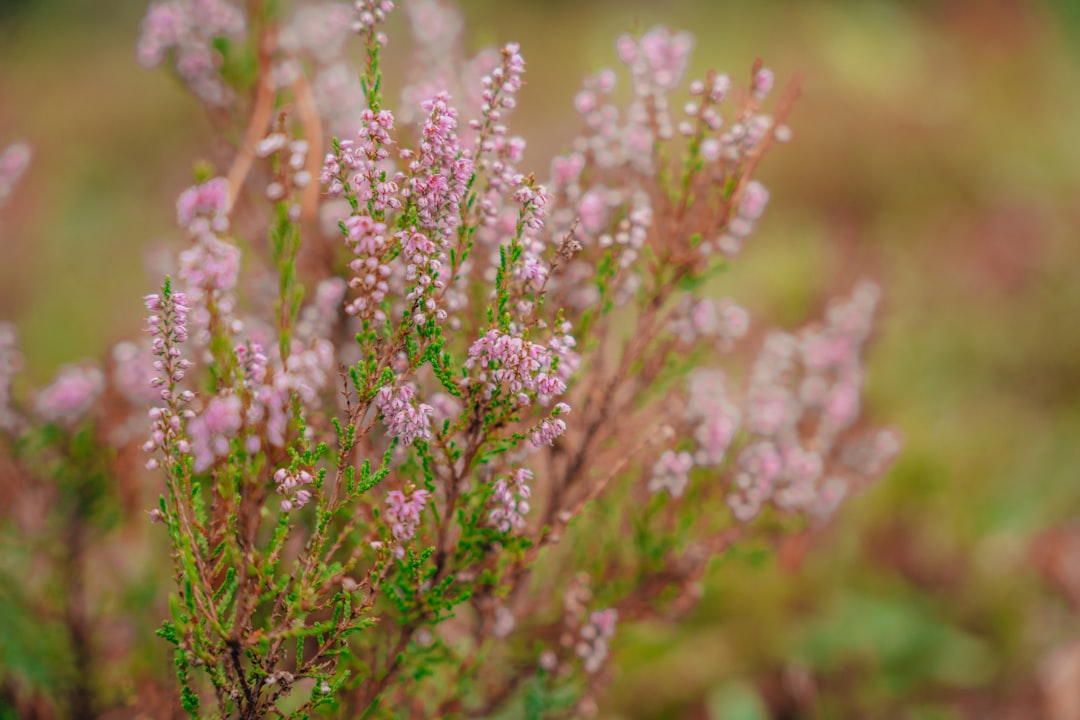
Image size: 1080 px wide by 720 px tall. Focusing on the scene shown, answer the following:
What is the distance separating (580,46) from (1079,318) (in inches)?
335

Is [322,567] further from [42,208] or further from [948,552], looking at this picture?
[42,208]

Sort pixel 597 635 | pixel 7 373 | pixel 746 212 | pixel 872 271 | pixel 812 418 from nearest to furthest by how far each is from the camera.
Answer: pixel 746 212
pixel 597 635
pixel 7 373
pixel 812 418
pixel 872 271

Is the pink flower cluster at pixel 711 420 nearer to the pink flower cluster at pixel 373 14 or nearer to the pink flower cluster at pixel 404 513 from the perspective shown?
the pink flower cluster at pixel 404 513

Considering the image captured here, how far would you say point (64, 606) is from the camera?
2.46 meters

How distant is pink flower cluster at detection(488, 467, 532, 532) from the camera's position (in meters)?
1.50

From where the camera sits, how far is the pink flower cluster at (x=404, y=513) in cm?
139

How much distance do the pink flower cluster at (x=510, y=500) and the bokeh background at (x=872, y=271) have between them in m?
1.11

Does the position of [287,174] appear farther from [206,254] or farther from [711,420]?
[711,420]

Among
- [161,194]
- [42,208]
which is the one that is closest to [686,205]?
[161,194]

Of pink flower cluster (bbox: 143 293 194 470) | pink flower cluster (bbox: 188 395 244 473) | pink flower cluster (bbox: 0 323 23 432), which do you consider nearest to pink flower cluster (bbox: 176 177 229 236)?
pink flower cluster (bbox: 143 293 194 470)

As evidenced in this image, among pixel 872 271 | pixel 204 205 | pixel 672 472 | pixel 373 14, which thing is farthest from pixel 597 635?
pixel 872 271

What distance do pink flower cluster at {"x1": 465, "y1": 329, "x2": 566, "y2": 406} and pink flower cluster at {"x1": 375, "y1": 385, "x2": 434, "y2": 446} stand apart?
0.13 m

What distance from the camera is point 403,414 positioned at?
1312 millimetres

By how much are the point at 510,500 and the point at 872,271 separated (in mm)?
3675
